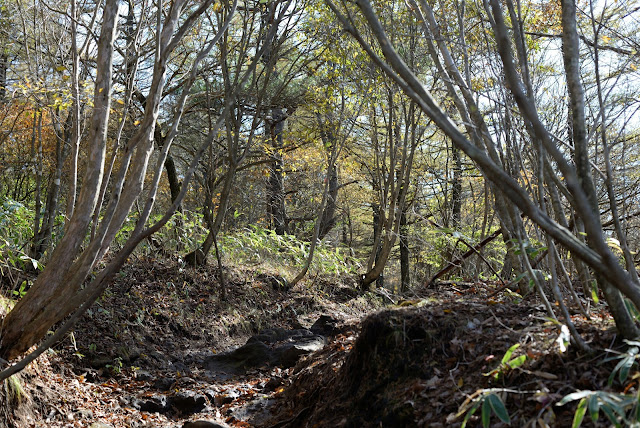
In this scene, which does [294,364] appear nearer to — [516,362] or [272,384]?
[272,384]

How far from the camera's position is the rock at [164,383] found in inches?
190

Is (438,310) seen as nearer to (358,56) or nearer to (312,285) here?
(358,56)

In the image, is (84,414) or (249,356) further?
(249,356)

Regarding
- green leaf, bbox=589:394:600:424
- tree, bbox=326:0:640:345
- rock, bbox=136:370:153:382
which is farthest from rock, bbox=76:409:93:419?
green leaf, bbox=589:394:600:424

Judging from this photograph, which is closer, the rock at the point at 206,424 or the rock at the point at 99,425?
the rock at the point at 206,424

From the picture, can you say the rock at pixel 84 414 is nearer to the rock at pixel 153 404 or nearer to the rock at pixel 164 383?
the rock at pixel 153 404

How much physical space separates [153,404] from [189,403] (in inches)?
12.7

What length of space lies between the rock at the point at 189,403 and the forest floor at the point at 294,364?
0.01 meters

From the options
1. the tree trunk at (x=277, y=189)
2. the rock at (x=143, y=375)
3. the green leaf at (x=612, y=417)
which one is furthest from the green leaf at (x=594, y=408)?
the tree trunk at (x=277, y=189)

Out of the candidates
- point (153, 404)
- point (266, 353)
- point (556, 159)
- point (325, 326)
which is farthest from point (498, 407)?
point (325, 326)

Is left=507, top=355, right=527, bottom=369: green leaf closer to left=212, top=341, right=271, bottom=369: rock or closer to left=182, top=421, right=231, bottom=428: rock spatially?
left=182, top=421, right=231, bottom=428: rock

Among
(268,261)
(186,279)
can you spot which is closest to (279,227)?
(268,261)

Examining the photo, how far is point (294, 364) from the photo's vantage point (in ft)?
17.1

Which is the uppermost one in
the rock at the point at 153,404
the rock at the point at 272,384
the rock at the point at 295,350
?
the rock at the point at 295,350
